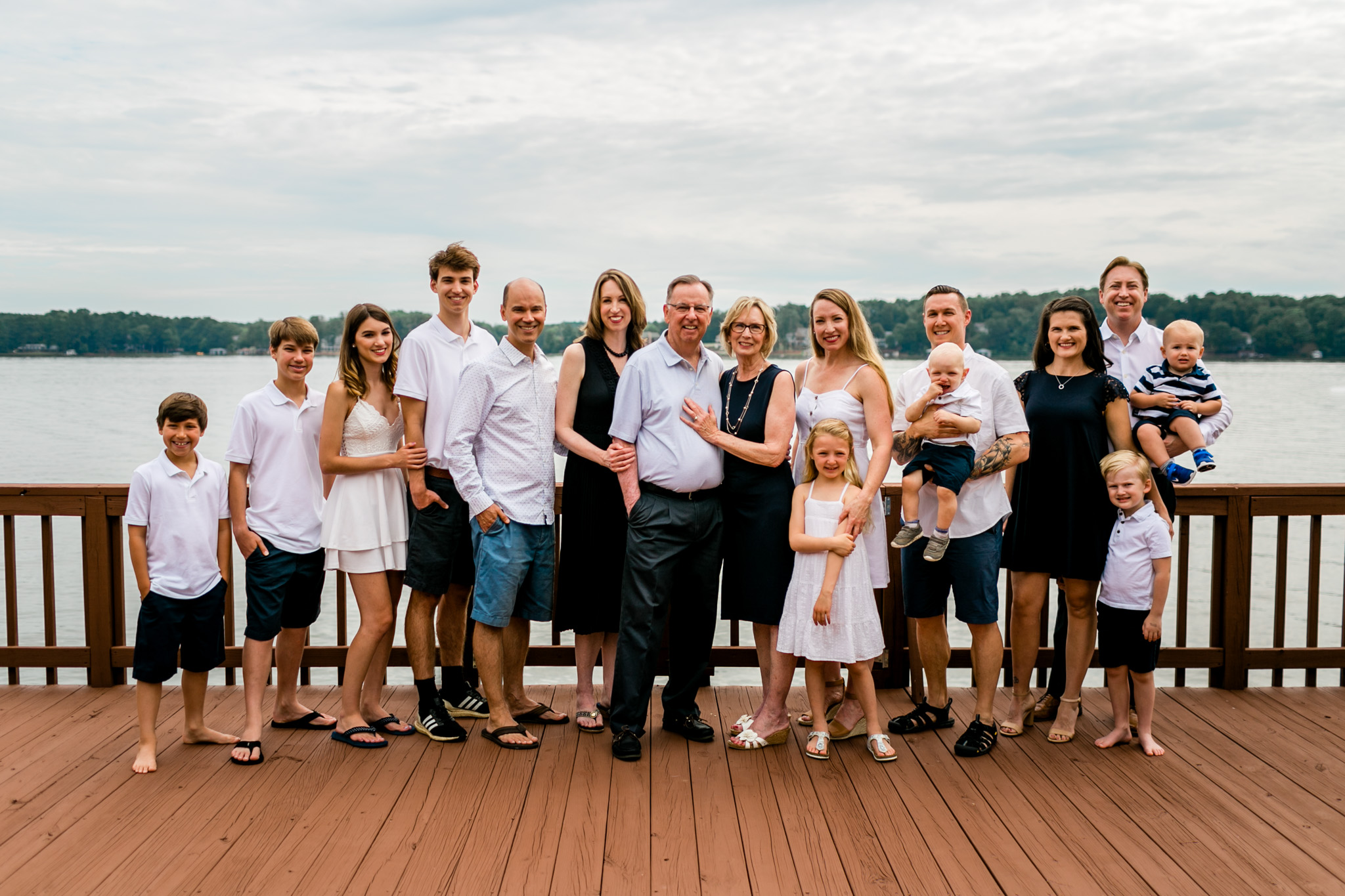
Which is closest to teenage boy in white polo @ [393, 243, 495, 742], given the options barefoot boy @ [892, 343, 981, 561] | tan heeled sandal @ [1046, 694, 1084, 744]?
barefoot boy @ [892, 343, 981, 561]

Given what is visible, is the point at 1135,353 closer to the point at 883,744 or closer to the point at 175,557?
the point at 883,744

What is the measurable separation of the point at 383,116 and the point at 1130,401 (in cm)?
4500

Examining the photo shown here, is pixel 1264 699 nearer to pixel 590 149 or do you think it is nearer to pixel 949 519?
pixel 949 519

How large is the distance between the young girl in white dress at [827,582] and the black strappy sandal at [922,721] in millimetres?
260

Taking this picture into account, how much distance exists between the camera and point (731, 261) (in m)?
47.2

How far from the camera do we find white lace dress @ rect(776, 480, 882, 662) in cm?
316

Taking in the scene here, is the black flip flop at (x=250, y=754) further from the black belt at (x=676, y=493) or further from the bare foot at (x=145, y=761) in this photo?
the black belt at (x=676, y=493)

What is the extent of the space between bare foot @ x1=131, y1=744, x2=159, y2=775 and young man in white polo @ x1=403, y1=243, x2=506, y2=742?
35.7 inches

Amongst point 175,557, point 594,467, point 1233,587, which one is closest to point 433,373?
point 594,467

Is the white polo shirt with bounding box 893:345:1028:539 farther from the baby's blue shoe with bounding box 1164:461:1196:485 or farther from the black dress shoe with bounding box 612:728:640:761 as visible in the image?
the black dress shoe with bounding box 612:728:640:761

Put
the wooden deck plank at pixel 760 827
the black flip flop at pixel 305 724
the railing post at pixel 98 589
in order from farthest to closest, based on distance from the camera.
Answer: the railing post at pixel 98 589 → the black flip flop at pixel 305 724 → the wooden deck plank at pixel 760 827

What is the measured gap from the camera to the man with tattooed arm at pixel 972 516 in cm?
327

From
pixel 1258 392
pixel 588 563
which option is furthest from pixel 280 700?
pixel 1258 392

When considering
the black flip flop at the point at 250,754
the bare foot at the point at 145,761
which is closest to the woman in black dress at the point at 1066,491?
the black flip flop at the point at 250,754
